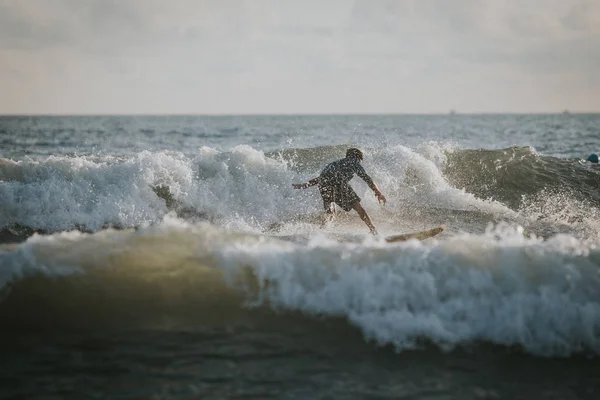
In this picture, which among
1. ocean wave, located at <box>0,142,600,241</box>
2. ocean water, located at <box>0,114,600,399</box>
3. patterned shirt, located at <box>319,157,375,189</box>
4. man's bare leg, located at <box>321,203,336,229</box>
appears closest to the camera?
ocean water, located at <box>0,114,600,399</box>

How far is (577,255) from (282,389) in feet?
11.8

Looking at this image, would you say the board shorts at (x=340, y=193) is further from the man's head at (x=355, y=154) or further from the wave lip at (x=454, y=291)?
the wave lip at (x=454, y=291)

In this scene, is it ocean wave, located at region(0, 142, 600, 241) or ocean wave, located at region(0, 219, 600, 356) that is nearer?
ocean wave, located at region(0, 219, 600, 356)

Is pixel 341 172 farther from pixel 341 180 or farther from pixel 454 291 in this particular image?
pixel 454 291

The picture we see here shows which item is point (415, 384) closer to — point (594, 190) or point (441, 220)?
point (441, 220)

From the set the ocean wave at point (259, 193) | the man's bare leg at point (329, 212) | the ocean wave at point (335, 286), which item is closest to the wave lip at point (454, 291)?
the ocean wave at point (335, 286)

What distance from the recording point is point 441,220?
41.3 ft

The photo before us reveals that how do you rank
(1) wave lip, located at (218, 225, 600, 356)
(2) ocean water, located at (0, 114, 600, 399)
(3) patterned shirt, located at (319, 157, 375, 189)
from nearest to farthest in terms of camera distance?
(2) ocean water, located at (0, 114, 600, 399), (1) wave lip, located at (218, 225, 600, 356), (3) patterned shirt, located at (319, 157, 375, 189)

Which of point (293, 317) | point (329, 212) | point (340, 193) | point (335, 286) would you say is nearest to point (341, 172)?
point (340, 193)

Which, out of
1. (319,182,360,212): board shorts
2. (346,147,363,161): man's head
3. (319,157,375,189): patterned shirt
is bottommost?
(319,182,360,212): board shorts

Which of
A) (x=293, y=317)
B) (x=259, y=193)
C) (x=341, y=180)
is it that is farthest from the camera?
(x=259, y=193)

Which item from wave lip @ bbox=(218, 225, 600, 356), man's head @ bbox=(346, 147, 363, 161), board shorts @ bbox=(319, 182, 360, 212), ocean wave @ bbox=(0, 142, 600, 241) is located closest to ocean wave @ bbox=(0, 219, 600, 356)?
wave lip @ bbox=(218, 225, 600, 356)

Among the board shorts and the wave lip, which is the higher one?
the board shorts

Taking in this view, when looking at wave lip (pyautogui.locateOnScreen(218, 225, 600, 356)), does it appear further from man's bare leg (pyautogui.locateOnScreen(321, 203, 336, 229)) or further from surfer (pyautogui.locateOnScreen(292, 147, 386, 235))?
man's bare leg (pyautogui.locateOnScreen(321, 203, 336, 229))
